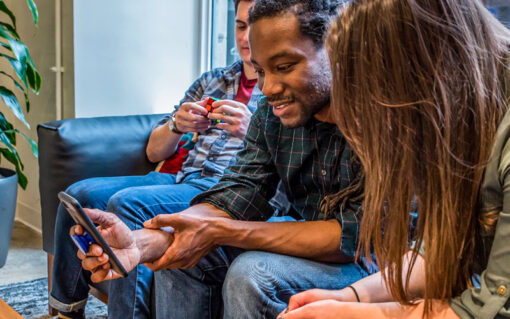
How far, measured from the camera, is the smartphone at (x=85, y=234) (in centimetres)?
89

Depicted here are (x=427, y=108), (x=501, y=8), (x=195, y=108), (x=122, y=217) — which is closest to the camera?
(x=427, y=108)

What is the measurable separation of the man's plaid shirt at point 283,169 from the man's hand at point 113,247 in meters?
0.23

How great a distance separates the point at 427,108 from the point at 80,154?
1.41 m

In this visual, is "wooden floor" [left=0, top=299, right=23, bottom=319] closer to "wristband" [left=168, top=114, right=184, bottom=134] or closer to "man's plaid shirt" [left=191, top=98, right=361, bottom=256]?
"man's plaid shirt" [left=191, top=98, right=361, bottom=256]

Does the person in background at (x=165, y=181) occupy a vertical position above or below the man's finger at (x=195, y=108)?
below

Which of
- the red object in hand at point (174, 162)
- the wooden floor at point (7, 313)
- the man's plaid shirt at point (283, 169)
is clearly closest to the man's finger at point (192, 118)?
the red object in hand at point (174, 162)

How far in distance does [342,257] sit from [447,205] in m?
0.43

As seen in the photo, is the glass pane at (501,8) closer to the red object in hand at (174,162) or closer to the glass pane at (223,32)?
the red object in hand at (174,162)

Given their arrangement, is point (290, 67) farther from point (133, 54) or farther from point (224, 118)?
point (133, 54)

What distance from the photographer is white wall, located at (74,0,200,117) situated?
2.37 meters

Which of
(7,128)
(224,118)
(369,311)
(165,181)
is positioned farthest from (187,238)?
(7,128)

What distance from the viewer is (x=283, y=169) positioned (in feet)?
4.15

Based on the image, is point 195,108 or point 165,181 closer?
point 195,108

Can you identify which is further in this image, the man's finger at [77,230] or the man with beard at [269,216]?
the man with beard at [269,216]
